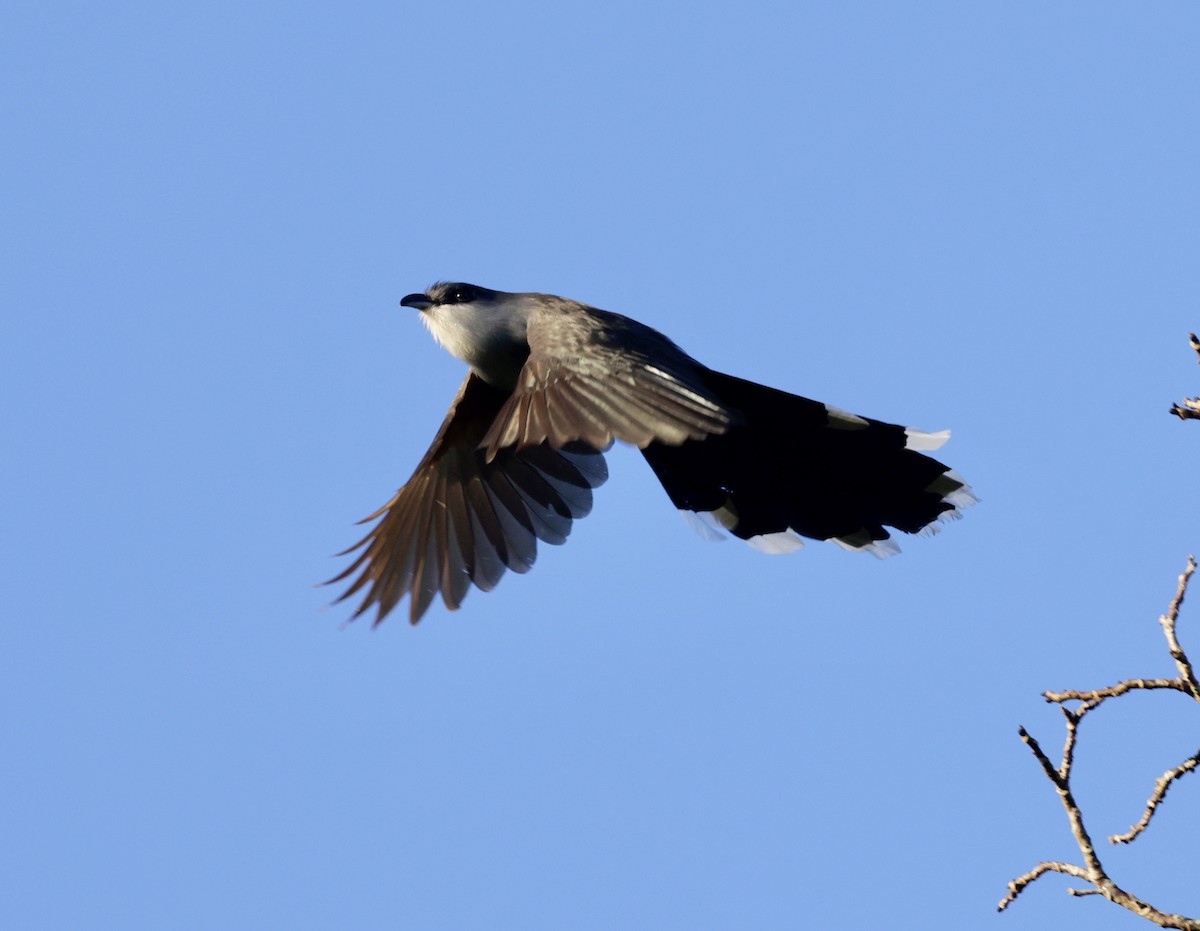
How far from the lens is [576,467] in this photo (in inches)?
275

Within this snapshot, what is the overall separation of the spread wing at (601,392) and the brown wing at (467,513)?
1.08 meters

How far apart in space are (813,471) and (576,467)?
1207 millimetres

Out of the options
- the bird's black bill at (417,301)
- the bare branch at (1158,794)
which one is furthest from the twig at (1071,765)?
the bird's black bill at (417,301)

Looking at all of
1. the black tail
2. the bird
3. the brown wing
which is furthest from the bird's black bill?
the black tail

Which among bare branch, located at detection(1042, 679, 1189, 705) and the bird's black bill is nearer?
bare branch, located at detection(1042, 679, 1189, 705)

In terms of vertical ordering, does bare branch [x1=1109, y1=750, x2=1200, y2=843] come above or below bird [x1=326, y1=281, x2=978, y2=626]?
below

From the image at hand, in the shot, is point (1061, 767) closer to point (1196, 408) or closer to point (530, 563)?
point (1196, 408)

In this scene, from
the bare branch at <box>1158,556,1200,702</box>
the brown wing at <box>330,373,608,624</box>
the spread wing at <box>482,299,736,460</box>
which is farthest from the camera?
the brown wing at <box>330,373,608,624</box>

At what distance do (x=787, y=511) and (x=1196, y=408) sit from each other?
3.40 metres

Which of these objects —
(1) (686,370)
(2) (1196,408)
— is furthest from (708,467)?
(2) (1196,408)

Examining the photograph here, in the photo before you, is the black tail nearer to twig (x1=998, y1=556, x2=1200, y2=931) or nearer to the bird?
the bird

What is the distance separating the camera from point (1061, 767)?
3289 millimetres

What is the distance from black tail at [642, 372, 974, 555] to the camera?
6270 millimetres

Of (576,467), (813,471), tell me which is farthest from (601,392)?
(576,467)
